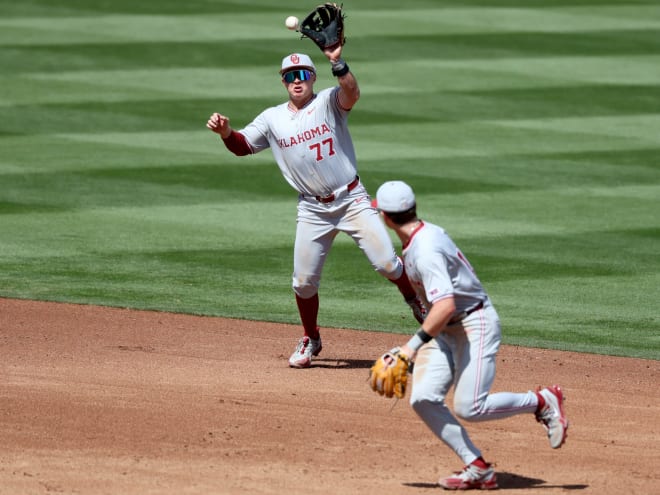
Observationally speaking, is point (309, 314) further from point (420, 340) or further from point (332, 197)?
point (420, 340)

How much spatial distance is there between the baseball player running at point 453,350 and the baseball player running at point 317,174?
2633 mm

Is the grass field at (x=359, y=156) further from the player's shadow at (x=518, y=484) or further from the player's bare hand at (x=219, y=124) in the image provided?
the player's shadow at (x=518, y=484)

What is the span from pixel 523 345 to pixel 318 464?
3.59 metres

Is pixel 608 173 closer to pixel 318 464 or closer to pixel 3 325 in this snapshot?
pixel 3 325

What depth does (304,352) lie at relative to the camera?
32.6ft

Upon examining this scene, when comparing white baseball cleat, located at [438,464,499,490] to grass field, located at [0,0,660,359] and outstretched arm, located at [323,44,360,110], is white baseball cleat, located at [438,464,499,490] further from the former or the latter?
grass field, located at [0,0,660,359]

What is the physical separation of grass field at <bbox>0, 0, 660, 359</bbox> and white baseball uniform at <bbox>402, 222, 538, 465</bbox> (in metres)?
3.63

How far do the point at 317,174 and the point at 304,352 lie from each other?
1.35 m

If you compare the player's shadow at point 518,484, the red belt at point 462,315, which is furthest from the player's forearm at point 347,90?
the player's shadow at point 518,484

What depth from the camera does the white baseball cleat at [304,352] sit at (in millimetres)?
9883

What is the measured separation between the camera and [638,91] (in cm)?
2169

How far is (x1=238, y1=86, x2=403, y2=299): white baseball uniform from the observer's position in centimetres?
972

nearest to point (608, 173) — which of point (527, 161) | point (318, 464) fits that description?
point (527, 161)

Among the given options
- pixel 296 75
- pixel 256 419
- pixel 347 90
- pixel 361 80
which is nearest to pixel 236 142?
pixel 296 75
